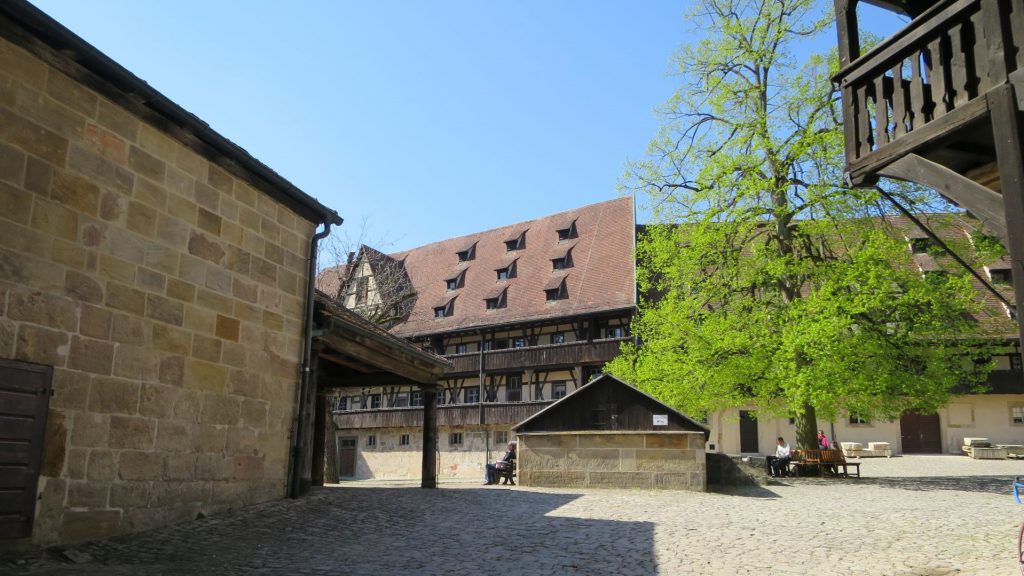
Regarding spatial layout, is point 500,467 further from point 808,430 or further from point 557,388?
point 557,388

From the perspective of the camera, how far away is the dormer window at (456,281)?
130ft

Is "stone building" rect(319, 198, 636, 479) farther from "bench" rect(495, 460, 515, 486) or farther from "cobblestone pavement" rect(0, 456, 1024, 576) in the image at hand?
"cobblestone pavement" rect(0, 456, 1024, 576)

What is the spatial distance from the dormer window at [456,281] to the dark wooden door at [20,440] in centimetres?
3277

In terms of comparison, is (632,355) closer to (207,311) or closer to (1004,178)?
(207,311)

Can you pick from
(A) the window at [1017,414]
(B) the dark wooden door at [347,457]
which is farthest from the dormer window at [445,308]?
(A) the window at [1017,414]

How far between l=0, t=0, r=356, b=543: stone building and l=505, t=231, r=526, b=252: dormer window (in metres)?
29.8

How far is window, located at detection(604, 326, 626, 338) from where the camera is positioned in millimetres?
32188

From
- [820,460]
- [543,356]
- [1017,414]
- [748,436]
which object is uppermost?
[543,356]

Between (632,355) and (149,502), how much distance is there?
15905 mm

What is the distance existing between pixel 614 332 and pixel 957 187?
88.7ft

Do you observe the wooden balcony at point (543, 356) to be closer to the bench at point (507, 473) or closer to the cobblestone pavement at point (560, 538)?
the bench at point (507, 473)

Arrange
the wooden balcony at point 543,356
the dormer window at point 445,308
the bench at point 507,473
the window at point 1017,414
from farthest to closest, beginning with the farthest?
the dormer window at point 445,308 < the window at point 1017,414 < the wooden balcony at point 543,356 < the bench at point 507,473

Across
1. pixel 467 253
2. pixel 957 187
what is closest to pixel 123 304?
→ pixel 957 187

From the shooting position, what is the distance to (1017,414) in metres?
33.4
